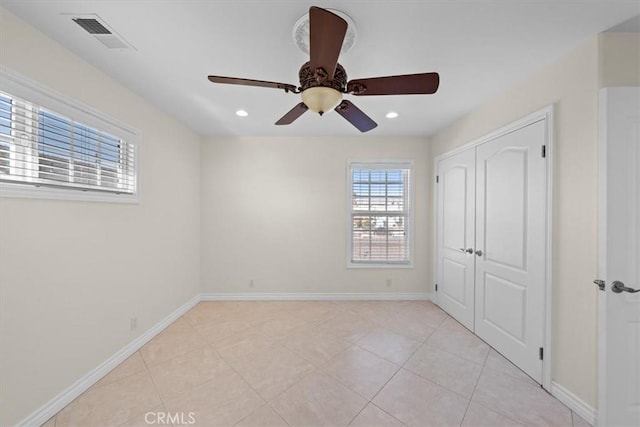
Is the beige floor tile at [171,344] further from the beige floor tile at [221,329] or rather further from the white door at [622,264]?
the white door at [622,264]

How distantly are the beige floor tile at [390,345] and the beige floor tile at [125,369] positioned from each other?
2.03 metres

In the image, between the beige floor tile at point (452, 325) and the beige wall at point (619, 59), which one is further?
the beige floor tile at point (452, 325)

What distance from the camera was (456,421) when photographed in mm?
1563

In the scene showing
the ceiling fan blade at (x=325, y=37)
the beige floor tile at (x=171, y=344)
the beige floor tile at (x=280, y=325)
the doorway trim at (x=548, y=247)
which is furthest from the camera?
the beige floor tile at (x=280, y=325)

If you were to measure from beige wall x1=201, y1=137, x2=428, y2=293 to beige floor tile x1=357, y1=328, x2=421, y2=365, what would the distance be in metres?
1.05

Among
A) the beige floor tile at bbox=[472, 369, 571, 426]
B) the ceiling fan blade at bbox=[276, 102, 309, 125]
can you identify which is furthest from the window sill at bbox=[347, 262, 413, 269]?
the ceiling fan blade at bbox=[276, 102, 309, 125]

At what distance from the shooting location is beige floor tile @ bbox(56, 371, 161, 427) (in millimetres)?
1569

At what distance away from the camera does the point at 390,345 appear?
96.7 inches

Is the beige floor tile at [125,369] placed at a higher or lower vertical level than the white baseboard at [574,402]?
lower

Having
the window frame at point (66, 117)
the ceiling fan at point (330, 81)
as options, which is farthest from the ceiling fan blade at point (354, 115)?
the window frame at point (66, 117)

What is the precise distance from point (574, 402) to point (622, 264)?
101 centimetres

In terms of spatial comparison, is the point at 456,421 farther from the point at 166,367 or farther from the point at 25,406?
the point at 25,406

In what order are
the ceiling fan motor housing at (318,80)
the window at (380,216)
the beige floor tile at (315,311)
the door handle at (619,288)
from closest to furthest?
1. the ceiling fan motor housing at (318,80)
2. the door handle at (619,288)
3. the beige floor tile at (315,311)
4. the window at (380,216)

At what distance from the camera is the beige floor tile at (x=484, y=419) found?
154 centimetres
